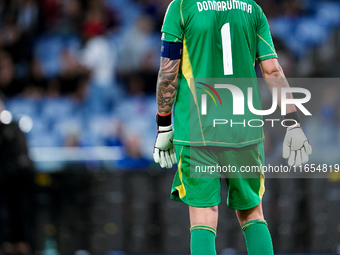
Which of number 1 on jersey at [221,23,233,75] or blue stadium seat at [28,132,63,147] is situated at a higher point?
number 1 on jersey at [221,23,233,75]

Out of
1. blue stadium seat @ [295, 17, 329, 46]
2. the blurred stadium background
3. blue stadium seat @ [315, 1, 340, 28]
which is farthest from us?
blue stadium seat @ [315, 1, 340, 28]

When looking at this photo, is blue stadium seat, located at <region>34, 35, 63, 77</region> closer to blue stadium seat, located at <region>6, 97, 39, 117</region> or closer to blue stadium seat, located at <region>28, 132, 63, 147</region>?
blue stadium seat, located at <region>6, 97, 39, 117</region>

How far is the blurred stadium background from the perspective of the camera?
6352 millimetres

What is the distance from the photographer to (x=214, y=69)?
2.87 meters

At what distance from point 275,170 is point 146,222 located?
1.78 m

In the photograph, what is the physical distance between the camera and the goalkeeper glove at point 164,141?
3.03 meters

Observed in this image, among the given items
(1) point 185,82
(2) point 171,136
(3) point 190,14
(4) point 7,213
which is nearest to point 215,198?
(2) point 171,136

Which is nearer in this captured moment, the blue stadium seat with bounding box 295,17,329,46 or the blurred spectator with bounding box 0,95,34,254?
the blurred spectator with bounding box 0,95,34,254

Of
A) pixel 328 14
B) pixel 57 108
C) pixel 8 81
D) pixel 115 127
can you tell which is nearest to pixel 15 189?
pixel 115 127

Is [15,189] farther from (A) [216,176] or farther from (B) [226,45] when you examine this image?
(B) [226,45]

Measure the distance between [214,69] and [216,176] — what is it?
62cm

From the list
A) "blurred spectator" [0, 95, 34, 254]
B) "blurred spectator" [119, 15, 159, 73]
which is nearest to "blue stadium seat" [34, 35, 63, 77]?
"blurred spectator" [119, 15, 159, 73]

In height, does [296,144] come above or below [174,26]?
below

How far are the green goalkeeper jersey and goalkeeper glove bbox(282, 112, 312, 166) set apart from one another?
0.59 ft
